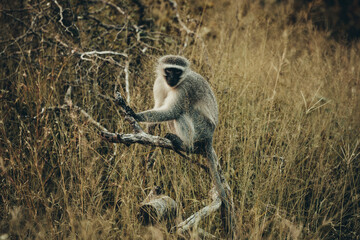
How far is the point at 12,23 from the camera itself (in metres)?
4.52

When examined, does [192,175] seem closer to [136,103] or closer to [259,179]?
[259,179]

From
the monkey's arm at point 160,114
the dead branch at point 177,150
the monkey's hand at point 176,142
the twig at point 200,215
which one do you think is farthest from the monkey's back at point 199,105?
the twig at point 200,215

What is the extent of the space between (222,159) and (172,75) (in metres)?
1.00

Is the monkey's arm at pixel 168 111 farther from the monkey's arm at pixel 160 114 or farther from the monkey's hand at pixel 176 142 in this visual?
the monkey's hand at pixel 176 142

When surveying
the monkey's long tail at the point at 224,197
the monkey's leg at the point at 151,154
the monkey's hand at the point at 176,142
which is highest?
the monkey's hand at the point at 176,142

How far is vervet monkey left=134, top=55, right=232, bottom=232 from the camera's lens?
2785 millimetres

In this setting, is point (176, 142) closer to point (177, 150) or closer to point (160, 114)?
point (177, 150)

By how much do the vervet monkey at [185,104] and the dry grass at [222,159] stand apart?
198 mm

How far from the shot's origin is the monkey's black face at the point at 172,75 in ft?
9.21

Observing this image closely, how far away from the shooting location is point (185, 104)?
107 inches

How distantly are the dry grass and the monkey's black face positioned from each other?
1.31 feet

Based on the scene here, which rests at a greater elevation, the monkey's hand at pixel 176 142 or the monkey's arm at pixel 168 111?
the monkey's arm at pixel 168 111

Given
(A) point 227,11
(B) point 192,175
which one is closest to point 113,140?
(B) point 192,175

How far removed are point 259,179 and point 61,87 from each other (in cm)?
264
